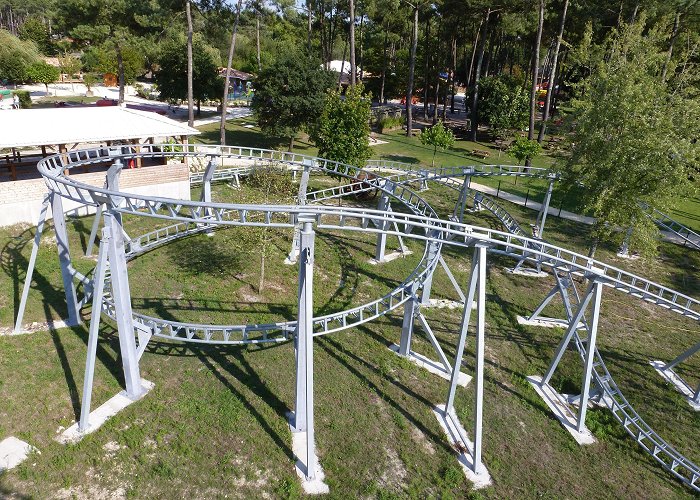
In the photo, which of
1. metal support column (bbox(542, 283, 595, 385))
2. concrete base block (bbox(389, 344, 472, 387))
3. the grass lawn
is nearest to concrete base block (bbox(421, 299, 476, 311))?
the grass lawn

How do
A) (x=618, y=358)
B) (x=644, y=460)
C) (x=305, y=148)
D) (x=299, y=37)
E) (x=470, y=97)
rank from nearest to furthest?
(x=644, y=460), (x=618, y=358), (x=305, y=148), (x=470, y=97), (x=299, y=37)

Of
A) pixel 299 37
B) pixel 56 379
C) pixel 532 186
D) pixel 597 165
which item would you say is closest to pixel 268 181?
pixel 56 379

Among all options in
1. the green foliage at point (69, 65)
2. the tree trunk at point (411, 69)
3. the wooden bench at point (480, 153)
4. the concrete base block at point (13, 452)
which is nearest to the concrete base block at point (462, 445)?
the concrete base block at point (13, 452)

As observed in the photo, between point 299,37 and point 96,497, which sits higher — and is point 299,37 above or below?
above

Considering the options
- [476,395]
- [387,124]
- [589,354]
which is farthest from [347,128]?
[387,124]

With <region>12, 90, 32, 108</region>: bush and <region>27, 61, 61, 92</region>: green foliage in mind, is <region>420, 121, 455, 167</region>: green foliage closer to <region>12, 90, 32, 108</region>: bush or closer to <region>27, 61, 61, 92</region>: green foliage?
<region>12, 90, 32, 108</region>: bush

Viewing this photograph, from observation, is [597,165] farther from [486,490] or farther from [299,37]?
[299,37]

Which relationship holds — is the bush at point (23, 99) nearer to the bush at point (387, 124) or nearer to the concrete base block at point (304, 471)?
the bush at point (387, 124)

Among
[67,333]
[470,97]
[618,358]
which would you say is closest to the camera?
[67,333]
